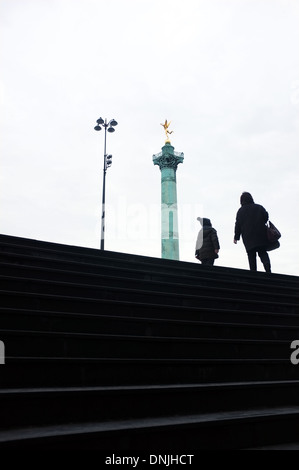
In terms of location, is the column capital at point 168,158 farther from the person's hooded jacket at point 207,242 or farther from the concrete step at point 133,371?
the concrete step at point 133,371

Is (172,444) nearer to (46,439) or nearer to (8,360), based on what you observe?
(46,439)

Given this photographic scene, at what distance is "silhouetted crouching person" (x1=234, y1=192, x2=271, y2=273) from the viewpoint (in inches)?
334

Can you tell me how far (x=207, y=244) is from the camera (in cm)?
946

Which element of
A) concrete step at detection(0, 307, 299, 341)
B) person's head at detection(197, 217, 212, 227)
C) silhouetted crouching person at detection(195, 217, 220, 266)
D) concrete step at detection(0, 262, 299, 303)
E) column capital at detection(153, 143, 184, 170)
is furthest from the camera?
column capital at detection(153, 143, 184, 170)

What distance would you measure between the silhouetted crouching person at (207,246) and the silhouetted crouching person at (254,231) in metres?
0.65

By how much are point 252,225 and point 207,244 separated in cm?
120

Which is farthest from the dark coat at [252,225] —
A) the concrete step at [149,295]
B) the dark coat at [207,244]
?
the concrete step at [149,295]

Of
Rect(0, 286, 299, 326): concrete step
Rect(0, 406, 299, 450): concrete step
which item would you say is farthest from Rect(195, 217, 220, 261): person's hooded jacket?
Rect(0, 406, 299, 450): concrete step

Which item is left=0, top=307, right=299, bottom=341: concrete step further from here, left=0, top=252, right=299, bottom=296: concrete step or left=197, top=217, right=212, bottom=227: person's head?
left=197, top=217, right=212, bottom=227: person's head

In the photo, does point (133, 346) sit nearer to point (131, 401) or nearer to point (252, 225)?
point (131, 401)

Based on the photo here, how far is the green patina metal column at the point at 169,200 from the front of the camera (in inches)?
1502
